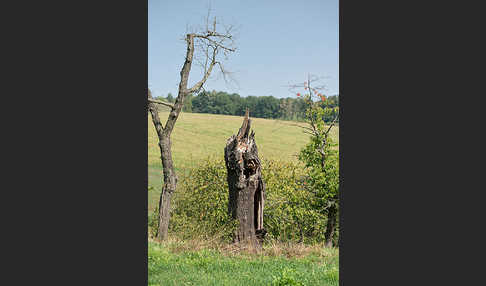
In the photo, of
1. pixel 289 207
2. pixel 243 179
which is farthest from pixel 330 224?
pixel 243 179

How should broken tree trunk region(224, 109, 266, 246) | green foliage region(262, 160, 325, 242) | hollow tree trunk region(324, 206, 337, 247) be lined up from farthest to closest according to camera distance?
green foliage region(262, 160, 325, 242), hollow tree trunk region(324, 206, 337, 247), broken tree trunk region(224, 109, 266, 246)

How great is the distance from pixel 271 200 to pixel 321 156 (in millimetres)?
2208

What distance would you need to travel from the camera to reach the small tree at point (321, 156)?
12648 mm

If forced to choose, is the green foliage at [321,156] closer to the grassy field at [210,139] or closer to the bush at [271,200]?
the grassy field at [210,139]

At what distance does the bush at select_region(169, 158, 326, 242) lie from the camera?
44.3 feet

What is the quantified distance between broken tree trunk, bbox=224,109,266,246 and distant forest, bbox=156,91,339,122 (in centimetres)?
133

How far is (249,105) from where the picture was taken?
36.5ft

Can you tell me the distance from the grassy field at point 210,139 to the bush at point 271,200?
72cm

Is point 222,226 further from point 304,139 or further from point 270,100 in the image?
point 304,139

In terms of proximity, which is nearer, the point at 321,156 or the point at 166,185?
the point at 166,185

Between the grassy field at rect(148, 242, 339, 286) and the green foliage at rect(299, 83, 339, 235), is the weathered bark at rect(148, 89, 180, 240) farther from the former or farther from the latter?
the green foliage at rect(299, 83, 339, 235)

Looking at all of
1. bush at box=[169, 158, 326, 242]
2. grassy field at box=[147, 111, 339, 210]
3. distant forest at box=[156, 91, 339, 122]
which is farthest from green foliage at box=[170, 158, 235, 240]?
distant forest at box=[156, 91, 339, 122]

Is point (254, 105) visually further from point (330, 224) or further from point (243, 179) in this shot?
point (330, 224)
